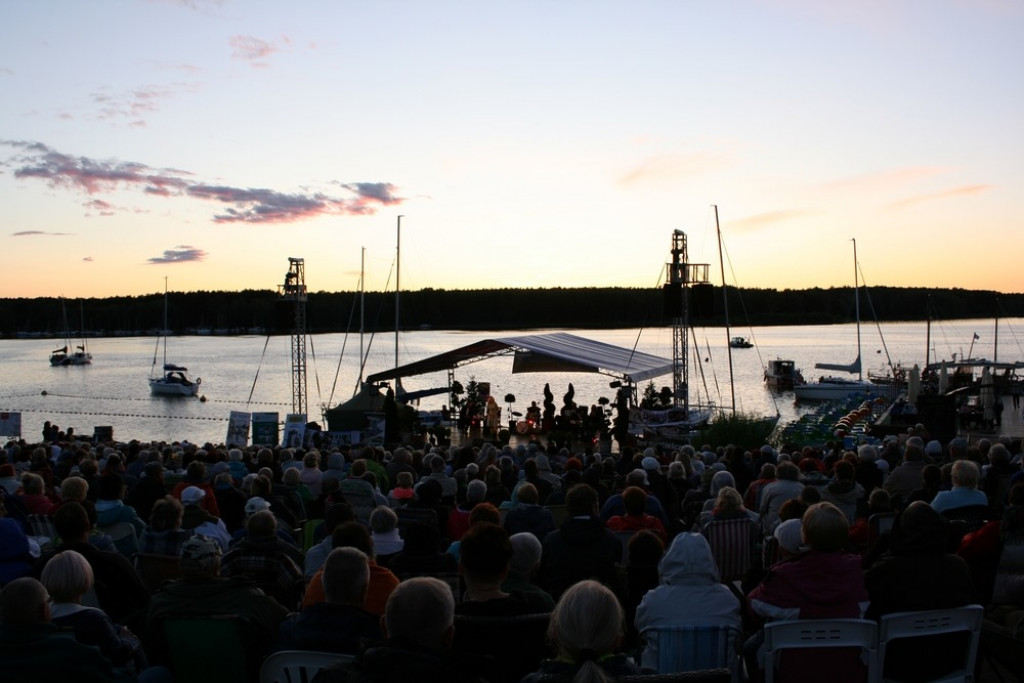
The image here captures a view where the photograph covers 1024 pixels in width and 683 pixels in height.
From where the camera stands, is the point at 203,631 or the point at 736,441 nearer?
the point at 203,631

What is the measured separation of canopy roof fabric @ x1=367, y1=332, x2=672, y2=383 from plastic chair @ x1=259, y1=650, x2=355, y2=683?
53.3ft

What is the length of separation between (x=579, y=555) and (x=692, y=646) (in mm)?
1077

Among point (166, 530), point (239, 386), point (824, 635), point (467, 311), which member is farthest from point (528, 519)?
point (467, 311)

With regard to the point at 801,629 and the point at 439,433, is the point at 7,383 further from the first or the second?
the point at 801,629

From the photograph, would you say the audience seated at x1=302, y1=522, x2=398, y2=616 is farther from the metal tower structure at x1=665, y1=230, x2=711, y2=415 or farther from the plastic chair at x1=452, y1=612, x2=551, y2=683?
the metal tower structure at x1=665, y1=230, x2=711, y2=415

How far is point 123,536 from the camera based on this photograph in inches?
220

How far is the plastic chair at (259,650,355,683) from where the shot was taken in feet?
10.3

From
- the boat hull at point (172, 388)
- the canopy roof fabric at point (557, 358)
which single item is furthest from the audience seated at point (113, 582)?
the boat hull at point (172, 388)

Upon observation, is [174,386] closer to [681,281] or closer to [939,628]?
[681,281]

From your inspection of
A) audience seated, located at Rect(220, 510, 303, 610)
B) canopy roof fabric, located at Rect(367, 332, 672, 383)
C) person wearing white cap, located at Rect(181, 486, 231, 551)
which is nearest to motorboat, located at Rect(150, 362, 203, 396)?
canopy roof fabric, located at Rect(367, 332, 672, 383)

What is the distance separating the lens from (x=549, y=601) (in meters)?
3.50

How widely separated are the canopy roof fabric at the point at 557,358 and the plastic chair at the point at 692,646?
15730mm

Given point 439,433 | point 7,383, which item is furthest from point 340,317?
point 439,433

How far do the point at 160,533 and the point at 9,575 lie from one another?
0.93 m
